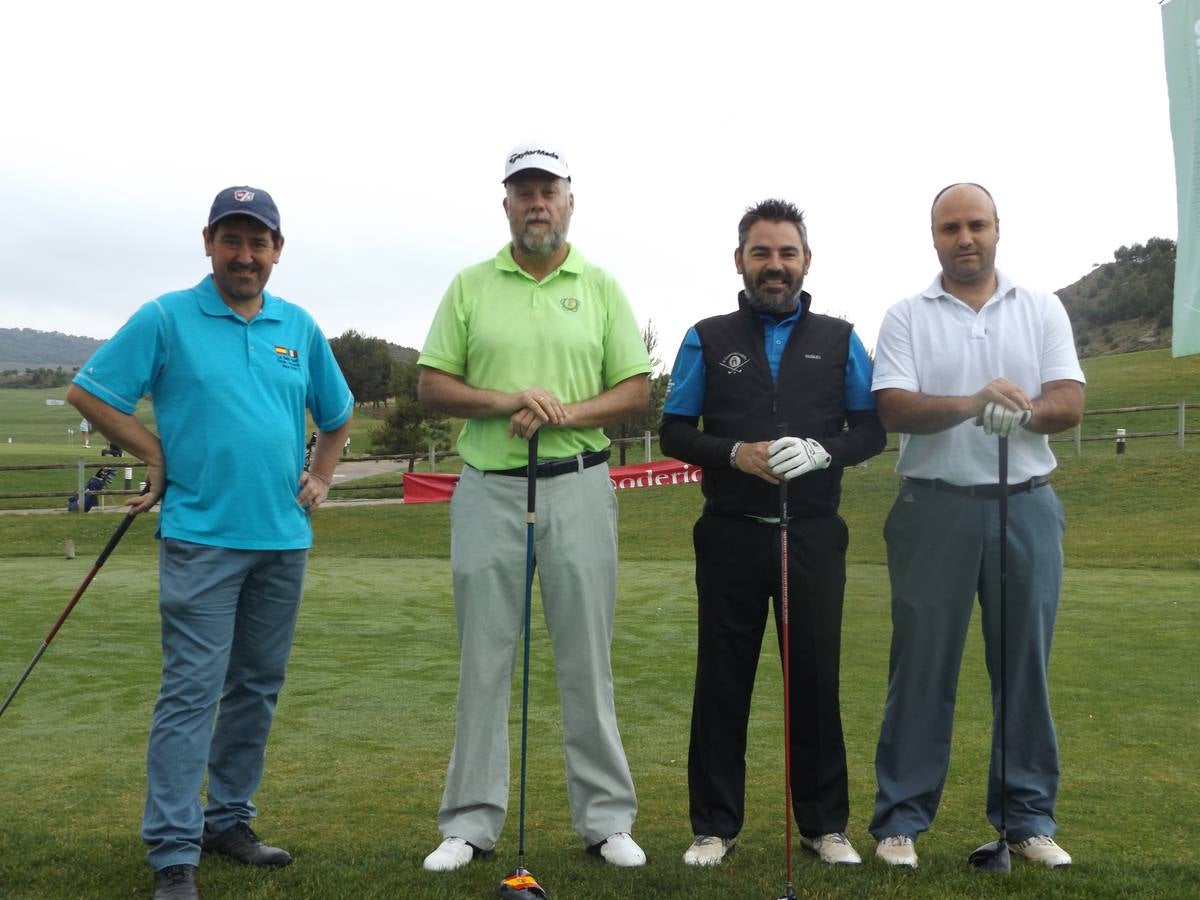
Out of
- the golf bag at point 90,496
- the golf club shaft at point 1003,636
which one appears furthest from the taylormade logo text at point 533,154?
the golf bag at point 90,496

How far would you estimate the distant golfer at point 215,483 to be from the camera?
362 cm

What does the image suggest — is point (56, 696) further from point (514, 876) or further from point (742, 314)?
point (742, 314)

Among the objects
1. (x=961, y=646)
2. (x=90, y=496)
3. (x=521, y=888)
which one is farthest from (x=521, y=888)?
(x=90, y=496)

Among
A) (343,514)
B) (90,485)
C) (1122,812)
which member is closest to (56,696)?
(1122,812)

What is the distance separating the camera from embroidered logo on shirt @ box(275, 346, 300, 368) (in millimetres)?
3838

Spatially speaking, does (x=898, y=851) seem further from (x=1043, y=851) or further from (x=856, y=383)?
(x=856, y=383)

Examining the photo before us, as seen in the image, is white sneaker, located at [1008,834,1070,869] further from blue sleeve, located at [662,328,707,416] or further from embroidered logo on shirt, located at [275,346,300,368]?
embroidered logo on shirt, located at [275,346,300,368]

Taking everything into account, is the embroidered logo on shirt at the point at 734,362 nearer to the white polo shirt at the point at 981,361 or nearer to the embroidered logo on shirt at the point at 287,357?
the white polo shirt at the point at 981,361

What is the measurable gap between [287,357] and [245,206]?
483mm

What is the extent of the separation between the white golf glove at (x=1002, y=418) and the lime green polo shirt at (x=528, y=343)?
1.07 metres

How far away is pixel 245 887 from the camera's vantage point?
346 cm

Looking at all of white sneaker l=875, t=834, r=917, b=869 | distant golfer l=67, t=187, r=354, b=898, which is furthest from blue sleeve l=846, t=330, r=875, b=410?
distant golfer l=67, t=187, r=354, b=898

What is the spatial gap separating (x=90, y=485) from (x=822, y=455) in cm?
2447

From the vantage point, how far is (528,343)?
3.87m
